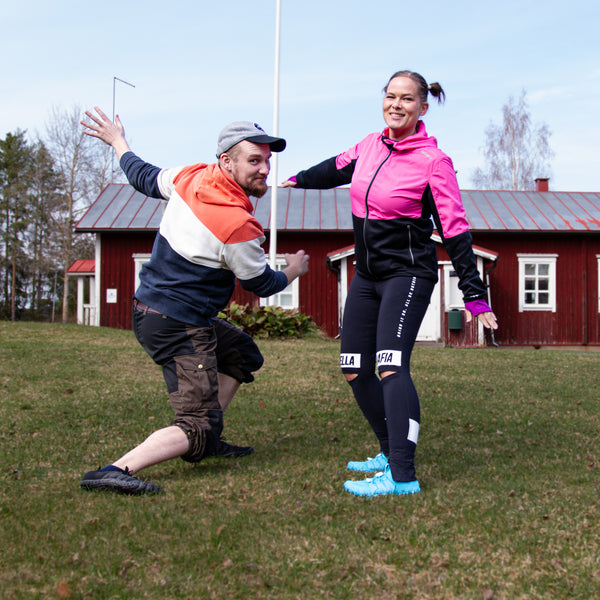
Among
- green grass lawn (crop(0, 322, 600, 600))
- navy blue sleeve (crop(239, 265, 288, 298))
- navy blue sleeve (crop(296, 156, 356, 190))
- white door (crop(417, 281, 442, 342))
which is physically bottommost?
green grass lawn (crop(0, 322, 600, 600))

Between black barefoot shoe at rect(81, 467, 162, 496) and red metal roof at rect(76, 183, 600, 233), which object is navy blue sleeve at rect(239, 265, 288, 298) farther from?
red metal roof at rect(76, 183, 600, 233)

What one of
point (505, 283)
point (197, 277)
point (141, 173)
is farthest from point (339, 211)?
point (197, 277)

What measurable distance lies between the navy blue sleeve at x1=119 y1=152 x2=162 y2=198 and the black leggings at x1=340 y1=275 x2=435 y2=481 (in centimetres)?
138

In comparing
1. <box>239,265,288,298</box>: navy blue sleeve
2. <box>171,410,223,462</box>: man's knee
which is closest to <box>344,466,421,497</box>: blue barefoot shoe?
<box>171,410,223,462</box>: man's knee

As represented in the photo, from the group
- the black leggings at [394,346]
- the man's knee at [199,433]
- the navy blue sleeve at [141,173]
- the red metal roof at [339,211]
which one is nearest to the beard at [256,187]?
the navy blue sleeve at [141,173]

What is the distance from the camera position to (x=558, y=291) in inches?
830

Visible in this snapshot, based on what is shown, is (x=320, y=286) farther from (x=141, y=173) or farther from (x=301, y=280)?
(x=141, y=173)

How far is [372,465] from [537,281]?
18.4 meters

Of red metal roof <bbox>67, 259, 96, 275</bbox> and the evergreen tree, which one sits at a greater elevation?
the evergreen tree

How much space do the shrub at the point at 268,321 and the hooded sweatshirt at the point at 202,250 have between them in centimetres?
1204

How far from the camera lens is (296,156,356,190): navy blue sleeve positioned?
170 inches

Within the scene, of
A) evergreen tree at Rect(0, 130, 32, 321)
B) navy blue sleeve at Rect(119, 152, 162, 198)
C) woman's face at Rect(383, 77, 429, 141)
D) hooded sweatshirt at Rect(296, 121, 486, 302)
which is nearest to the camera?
hooded sweatshirt at Rect(296, 121, 486, 302)

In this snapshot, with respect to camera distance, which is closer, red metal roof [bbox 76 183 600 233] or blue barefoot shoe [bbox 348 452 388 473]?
blue barefoot shoe [bbox 348 452 388 473]

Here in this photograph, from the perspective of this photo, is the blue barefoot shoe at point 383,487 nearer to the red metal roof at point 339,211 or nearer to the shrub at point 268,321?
the shrub at point 268,321
